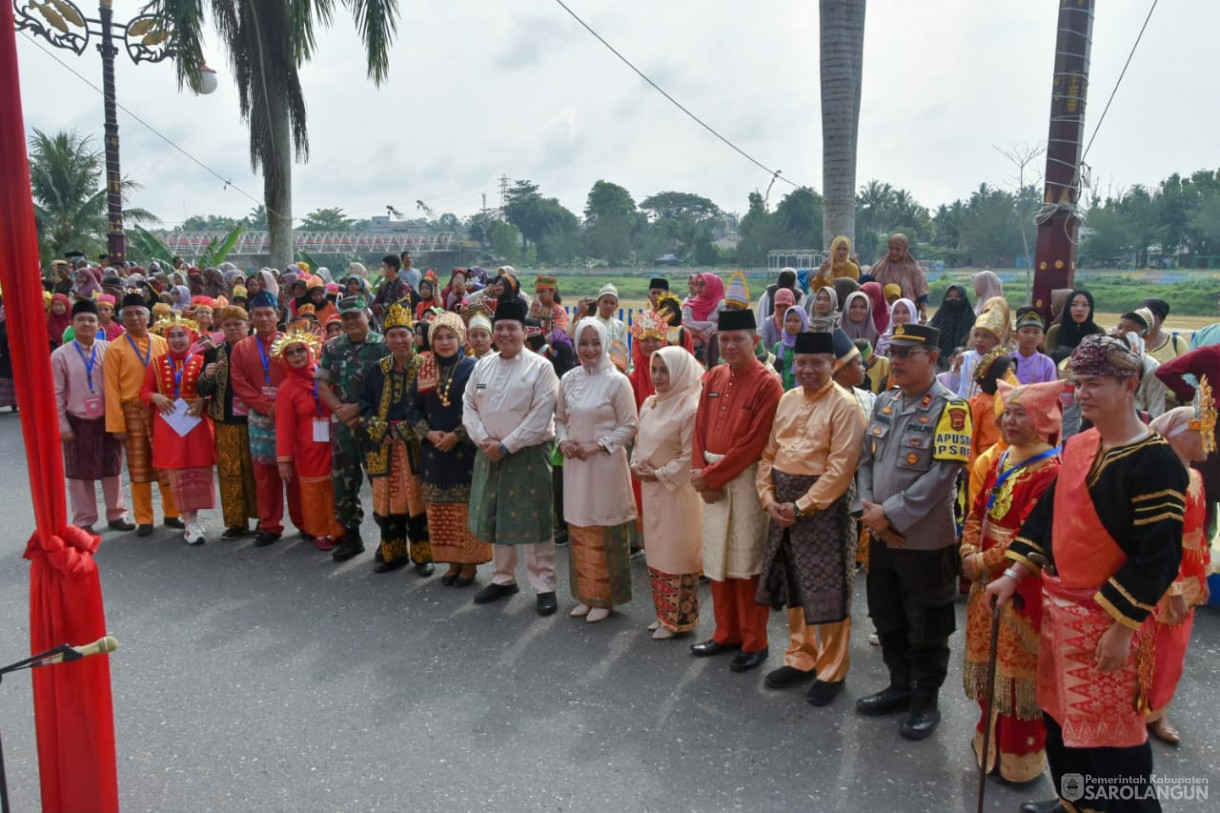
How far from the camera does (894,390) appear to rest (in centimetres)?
390

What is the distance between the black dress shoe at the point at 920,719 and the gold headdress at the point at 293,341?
15.9ft

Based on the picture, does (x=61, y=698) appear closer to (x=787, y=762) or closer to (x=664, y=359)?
(x=787, y=762)

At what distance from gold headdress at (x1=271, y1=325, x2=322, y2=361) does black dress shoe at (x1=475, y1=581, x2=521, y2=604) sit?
237cm

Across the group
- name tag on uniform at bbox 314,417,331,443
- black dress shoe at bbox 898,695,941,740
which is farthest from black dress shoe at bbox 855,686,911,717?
name tag on uniform at bbox 314,417,331,443

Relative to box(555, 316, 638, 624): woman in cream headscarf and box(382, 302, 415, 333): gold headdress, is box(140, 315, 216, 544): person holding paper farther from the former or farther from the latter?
box(555, 316, 638, 624): woman in cream headscarf

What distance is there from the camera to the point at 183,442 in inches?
266

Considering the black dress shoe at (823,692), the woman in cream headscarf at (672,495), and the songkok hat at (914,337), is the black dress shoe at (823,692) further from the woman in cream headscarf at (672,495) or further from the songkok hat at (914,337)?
the songkok hat at (914,337)

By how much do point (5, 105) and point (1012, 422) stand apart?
3545 millimetres

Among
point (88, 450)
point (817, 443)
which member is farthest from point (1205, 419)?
point (88, 450)

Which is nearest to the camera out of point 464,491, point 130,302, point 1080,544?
point 1080,544

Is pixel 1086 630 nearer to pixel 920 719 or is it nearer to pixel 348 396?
pixel 920 719

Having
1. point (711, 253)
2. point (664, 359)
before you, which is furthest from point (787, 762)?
point (711, 253)

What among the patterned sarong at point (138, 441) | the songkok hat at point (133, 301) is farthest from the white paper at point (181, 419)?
the songkok hat at point (133, 301)

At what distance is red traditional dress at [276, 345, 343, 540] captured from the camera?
6.30 meters
